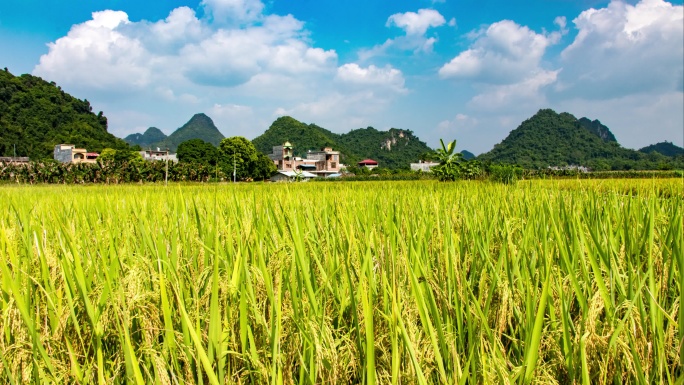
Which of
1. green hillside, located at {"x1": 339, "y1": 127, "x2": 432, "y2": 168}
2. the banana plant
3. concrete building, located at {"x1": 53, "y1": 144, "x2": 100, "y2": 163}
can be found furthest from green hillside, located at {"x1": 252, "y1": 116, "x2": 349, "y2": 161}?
A: the banana plant

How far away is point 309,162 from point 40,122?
151 ft

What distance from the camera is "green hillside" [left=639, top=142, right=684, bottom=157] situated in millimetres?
92925

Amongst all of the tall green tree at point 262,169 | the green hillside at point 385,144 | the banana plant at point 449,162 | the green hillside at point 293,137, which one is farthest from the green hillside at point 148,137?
the banana plant at point 449,162

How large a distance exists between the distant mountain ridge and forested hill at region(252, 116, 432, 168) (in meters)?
34.8

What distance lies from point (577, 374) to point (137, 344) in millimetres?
1173

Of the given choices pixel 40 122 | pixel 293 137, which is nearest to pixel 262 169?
pixel 40 122

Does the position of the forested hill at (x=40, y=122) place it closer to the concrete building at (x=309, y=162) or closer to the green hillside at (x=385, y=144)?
the concrete building at (x=309, y=162)

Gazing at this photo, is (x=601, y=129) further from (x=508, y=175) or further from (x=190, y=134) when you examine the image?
(x=508, y=175)

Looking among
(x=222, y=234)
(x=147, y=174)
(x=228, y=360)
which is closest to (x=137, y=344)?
(x=228, y=360)

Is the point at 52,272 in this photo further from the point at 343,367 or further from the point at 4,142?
the point at 4,142

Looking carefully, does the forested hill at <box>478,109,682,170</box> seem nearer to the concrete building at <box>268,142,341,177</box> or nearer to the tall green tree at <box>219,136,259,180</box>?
the concrete building at <box>268,142,341,177</box>

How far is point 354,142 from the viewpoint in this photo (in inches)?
5007

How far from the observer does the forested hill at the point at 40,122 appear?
61344 mm

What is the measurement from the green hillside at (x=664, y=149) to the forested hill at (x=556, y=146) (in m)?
11.6
